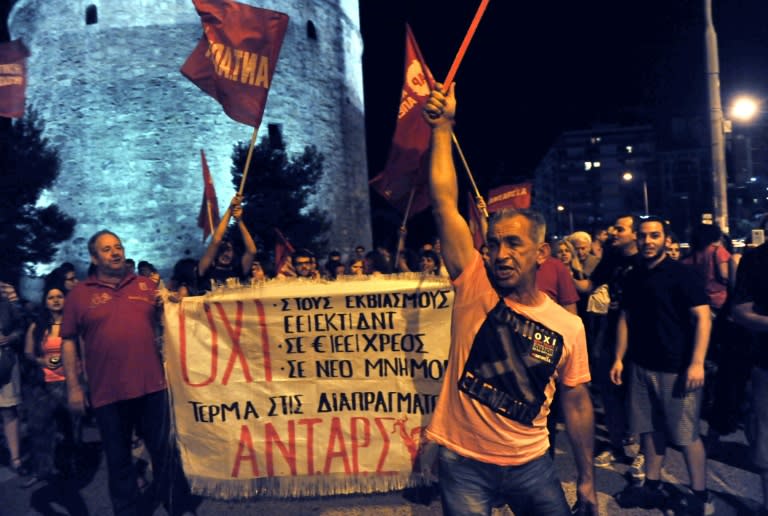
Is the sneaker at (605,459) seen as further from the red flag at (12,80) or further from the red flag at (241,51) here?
the red flag at (12,80)

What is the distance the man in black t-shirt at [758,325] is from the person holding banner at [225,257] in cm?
322

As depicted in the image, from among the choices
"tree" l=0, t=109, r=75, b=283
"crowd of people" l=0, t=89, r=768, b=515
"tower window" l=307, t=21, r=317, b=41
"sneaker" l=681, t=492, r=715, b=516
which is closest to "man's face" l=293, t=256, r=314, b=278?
"crowd of people" l=0, t=89, r=768, b=515

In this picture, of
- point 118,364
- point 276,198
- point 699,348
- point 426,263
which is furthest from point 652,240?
point 276,198

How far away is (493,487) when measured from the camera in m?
2.29

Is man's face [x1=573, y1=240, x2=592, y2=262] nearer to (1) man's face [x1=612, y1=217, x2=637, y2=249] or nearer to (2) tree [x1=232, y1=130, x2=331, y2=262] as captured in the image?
(1) man's face [x1=612, y1=217, x2=637, y2=249]

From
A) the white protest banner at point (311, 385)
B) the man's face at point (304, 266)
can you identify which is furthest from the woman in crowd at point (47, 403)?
the man's face at point (304, 266)

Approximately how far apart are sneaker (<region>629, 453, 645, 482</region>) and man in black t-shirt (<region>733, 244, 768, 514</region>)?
2.87 feet

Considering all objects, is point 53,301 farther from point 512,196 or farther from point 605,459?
point 512,196

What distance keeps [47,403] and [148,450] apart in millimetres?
1937

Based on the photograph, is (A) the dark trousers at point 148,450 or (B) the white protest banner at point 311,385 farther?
(B) the white protest banner at point 311,385

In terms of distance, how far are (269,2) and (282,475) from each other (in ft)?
78.1

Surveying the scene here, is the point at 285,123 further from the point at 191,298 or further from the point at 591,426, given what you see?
the point at 591,426

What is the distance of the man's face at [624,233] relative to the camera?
4734 mm

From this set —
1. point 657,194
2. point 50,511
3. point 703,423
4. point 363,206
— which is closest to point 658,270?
point 703,423
